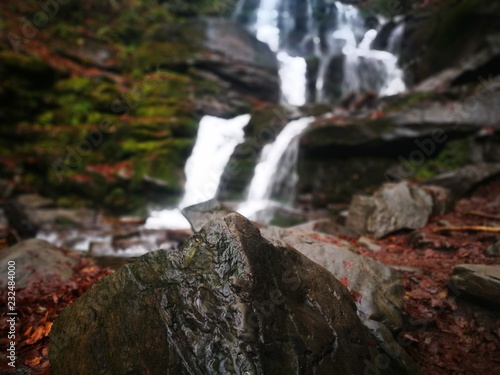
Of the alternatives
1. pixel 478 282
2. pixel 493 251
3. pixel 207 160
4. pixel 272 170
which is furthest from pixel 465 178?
pixel 207 160

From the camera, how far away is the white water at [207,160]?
10.6 meters

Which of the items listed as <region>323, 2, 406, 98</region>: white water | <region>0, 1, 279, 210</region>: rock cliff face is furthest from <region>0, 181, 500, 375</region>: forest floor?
<region>323, 2, 406, 98</region>: white water

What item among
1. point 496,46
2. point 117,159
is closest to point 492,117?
point 496,46

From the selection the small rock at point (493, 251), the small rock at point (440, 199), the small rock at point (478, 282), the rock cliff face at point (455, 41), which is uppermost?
the rock cliff face at point (455, 41)

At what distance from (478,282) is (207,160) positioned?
9847mm

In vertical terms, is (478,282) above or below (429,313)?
above

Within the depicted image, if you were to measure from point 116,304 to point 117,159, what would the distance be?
979 centimetres

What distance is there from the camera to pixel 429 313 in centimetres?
321

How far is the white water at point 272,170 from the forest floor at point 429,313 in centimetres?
551

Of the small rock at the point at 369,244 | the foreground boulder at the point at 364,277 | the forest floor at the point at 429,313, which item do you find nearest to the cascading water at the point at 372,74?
the small rock at the point at 369,244

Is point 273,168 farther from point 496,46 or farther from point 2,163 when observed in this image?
point 2,163

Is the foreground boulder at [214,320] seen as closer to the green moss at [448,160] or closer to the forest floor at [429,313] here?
the forest floor at [429,313]

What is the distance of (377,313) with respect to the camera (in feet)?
9.82

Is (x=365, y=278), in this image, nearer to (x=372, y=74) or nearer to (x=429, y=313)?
(x=429, y=313)
